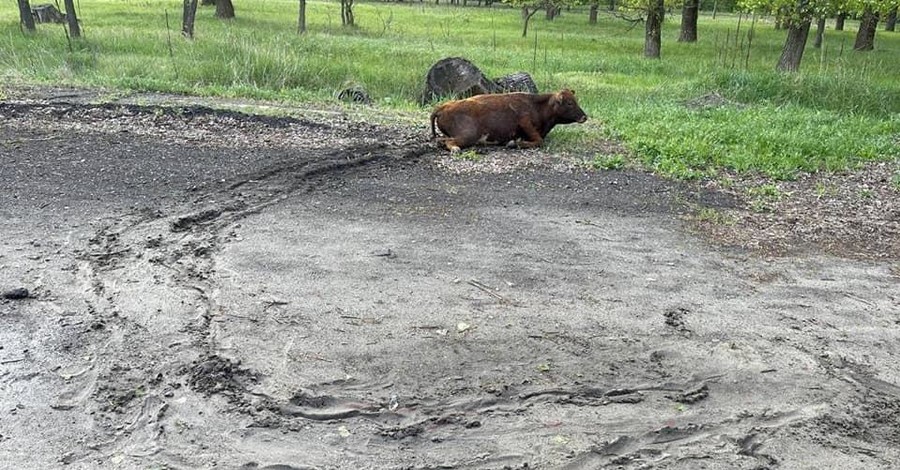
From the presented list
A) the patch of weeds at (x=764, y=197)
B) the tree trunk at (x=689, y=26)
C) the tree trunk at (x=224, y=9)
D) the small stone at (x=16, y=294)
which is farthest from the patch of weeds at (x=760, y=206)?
the tree trunk at (x=224, y=9)

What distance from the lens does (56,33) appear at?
22969 millimetres

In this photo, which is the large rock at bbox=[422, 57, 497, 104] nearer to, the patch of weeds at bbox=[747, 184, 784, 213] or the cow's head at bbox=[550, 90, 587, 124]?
the cow's head at bbox=[550, 90, 587, 124]

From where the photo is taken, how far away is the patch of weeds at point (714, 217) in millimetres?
7454

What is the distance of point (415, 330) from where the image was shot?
5168mm

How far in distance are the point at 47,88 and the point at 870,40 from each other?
88.1 ft

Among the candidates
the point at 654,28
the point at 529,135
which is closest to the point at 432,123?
the point at 529,135

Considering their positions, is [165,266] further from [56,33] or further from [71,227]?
[56,33]

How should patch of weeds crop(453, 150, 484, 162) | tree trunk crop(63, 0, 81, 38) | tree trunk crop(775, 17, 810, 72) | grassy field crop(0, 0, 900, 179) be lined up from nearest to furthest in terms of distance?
1. patch of weeds crop(453, 150, 484, 162)
2. grassy field crop(0, 0, 900, 179)
3. tree trunk crop(775, 17, 810, 72)
4. tree trunk crop(63, 0, 81, 38)

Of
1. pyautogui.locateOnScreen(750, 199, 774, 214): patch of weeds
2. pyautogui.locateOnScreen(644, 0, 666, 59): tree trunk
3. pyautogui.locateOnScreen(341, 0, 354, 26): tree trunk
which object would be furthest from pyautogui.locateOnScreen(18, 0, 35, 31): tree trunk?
pyautogui.locateOnScreen(750, 199, 774, 214): patch of weeds

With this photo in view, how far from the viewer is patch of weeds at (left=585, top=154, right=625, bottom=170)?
9242 millimetres

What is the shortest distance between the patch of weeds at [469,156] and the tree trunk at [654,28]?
16082mm

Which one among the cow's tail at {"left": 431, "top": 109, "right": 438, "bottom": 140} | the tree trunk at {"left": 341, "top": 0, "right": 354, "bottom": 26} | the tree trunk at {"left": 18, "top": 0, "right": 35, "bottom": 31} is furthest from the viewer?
the tree trunk at {"left": 341, "top": 0, "right": 354, "bottom": 26}

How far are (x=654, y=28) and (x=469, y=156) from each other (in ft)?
Answer: 55.7

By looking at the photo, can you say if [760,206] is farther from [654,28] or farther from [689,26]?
[689,26]
